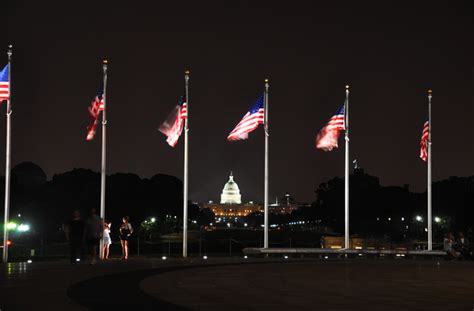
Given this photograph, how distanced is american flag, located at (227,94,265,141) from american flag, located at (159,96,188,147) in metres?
2.65

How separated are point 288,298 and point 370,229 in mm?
145053

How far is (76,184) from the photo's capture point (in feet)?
465

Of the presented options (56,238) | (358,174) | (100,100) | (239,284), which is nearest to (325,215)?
(358,174)

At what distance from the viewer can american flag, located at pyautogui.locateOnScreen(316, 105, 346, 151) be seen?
46.4m

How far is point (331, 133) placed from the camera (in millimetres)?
46750

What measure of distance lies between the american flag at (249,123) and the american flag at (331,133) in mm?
3594

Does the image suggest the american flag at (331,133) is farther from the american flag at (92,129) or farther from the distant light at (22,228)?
the distant light at (22,228)

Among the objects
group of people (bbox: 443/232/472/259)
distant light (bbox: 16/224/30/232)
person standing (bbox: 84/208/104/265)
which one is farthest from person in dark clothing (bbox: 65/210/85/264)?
distant light (bbox: 16/224/30/232)

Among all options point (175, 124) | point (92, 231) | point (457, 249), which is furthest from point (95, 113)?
point (457, 249)

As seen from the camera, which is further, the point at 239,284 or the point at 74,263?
the point at 74,263

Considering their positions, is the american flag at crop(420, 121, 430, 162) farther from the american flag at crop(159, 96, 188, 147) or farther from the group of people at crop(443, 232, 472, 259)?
the american flag at crop(159, 96, 188, 147)

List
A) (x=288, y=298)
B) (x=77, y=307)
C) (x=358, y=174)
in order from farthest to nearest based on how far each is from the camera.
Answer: (x=358, y=174) → (x=288, y=298) → (x=77, y=307)

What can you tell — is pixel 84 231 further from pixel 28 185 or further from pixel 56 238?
pixel 28 185

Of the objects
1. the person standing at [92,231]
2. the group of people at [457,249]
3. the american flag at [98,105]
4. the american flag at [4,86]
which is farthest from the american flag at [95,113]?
the group of people at [457,249]
